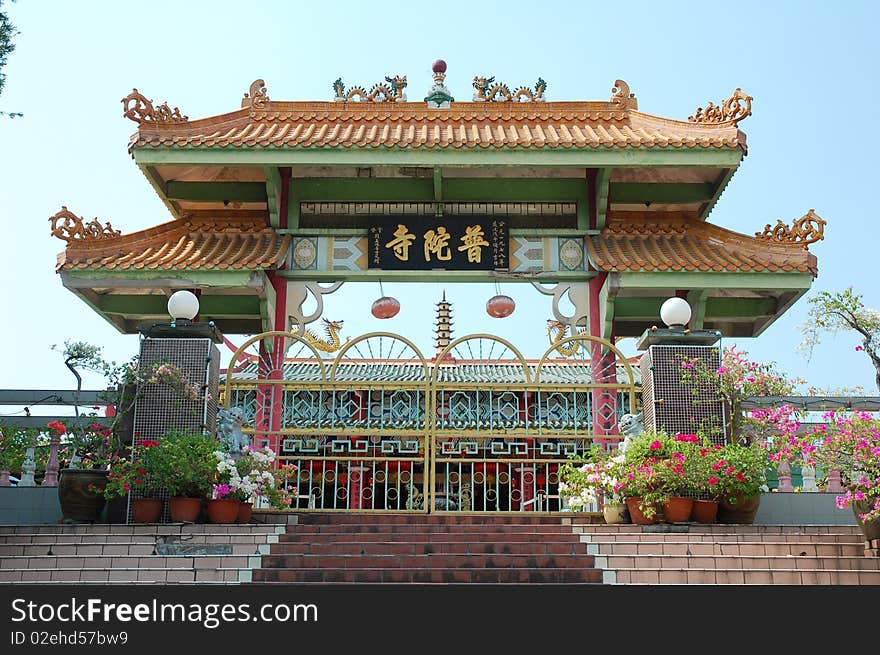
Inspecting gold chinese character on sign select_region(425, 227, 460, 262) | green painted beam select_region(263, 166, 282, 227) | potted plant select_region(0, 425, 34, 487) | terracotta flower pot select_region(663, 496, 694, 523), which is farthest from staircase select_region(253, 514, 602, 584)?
green painted beam select_region(263, 166, 282, 227)

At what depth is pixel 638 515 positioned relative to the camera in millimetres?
9008

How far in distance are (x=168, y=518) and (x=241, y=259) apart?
4.18 meters

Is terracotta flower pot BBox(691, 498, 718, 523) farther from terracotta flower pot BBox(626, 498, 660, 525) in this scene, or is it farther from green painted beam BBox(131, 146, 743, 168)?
green painted beam BBox(131, 146, 743, 168)

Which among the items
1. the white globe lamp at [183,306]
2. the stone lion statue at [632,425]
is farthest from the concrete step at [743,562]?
the white globe lamp at [183,306]

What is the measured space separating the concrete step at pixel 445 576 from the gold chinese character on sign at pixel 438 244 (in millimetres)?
5998

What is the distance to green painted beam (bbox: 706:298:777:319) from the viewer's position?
13484mm

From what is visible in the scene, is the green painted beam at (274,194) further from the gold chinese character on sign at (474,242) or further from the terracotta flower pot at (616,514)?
the terracotta flower pot at (616,514)

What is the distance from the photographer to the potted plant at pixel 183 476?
9.03 m

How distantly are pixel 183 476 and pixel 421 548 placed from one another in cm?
230

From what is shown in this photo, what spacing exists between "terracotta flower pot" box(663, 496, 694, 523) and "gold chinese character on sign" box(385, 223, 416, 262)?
515cm

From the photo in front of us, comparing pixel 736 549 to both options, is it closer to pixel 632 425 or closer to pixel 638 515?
pixel 638 515

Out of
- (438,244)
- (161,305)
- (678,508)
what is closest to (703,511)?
(678,508)
